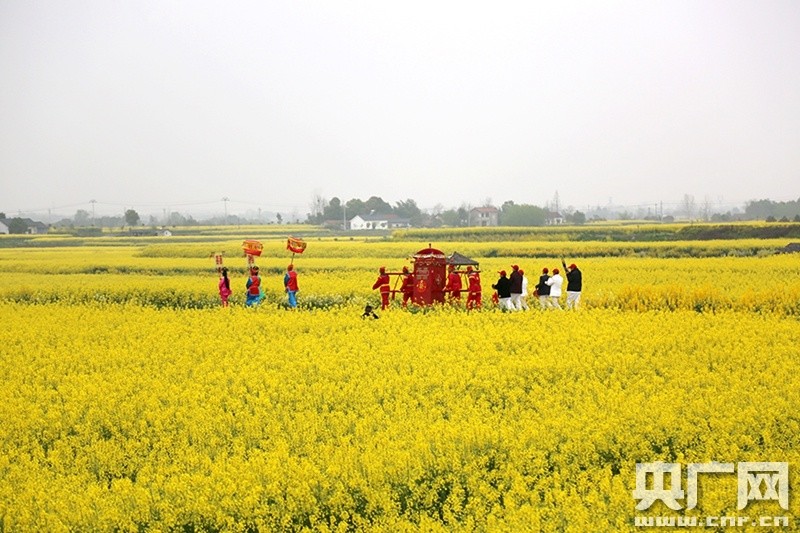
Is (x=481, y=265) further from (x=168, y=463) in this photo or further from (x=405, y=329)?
(x=168, y=463)

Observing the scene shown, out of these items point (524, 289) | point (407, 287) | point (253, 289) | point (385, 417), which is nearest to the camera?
point (385, 417)

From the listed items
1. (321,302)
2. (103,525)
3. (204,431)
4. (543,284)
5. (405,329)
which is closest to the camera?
(103,525)

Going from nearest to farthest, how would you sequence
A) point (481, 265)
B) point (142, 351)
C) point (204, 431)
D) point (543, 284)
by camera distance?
point (204, 431) → point (142, 351) → point (543, 284) → point (481, 265)

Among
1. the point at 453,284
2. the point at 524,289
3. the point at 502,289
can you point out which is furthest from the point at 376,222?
the point at 502,289

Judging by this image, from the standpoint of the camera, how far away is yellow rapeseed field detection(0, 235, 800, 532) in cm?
683

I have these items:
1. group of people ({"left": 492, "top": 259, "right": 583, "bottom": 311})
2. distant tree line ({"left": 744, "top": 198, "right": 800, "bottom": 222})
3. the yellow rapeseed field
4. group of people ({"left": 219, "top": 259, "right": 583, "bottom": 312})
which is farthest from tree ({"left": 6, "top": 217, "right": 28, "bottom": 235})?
distant tree line ({"left": 744, "top": 198, "right": 800, "bottom": 222})

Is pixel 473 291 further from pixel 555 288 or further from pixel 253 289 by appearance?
pixel 253 289

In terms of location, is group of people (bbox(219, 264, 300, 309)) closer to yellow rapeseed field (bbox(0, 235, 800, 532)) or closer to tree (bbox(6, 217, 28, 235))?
yellow rapeseed field (bbox(0, 235, 800, 532))

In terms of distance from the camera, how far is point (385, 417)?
30.0 ft

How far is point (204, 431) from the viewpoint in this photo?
29.3ft

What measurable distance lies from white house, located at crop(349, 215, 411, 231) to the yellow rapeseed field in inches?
3535

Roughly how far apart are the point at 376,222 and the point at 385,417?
3910 inches

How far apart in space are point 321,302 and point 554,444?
50.4 feet

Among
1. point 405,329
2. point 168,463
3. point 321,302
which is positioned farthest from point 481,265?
point 168,463
